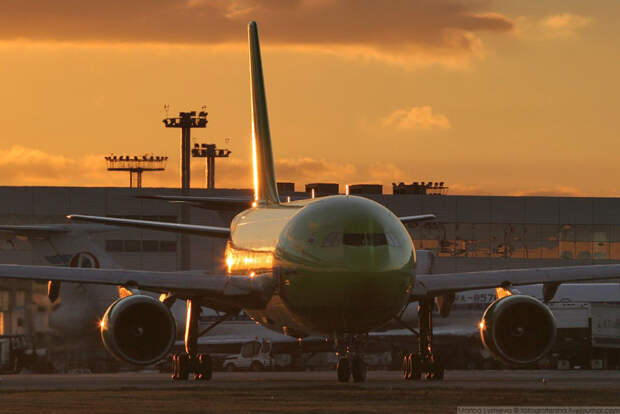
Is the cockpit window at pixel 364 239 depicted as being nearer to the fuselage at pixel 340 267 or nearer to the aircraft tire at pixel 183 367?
the fuselage at pixel 340 267

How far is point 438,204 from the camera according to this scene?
334 feet

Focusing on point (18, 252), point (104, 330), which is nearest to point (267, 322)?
point (104, 330)

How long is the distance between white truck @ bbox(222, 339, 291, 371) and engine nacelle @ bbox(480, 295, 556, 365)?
96.2 ft

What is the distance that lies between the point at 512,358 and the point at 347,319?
585 centimetres

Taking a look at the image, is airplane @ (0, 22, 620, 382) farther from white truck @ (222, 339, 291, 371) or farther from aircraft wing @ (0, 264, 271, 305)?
white truck @ (222, 339, 291, 371)

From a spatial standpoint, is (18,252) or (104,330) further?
(18,252)

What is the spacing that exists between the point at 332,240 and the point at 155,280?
22.9 ft

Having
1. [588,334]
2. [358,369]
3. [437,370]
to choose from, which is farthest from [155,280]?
[588,334]

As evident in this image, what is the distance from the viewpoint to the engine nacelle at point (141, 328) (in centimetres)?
3631

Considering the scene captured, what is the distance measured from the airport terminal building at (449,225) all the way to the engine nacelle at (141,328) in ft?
197

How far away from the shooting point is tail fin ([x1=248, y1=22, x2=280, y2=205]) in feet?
149

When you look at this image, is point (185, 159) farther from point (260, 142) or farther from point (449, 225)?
point (260, 142)

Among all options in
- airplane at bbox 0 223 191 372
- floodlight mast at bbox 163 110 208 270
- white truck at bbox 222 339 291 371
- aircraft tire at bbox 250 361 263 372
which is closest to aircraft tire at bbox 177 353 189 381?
airplane at bbox 0 223 191 372

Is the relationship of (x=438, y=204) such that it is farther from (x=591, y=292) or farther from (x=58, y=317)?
(x=58, y=317)
